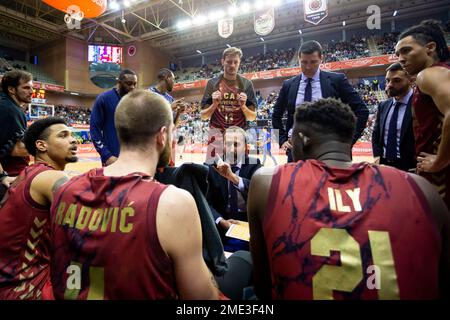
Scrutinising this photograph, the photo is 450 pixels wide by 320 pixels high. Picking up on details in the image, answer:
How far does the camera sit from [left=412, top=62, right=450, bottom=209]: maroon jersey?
182 centimetres

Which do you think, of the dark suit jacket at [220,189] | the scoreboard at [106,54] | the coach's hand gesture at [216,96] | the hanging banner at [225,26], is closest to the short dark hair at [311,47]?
the coach's hand gesture at [216,96]

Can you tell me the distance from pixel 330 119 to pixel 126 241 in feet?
3.06

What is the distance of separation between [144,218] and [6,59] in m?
26.5

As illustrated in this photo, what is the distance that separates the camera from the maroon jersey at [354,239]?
83 cm

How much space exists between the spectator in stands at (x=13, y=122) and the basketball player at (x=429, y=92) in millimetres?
3386

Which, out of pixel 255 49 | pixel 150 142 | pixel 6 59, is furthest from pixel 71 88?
pixel 150 142

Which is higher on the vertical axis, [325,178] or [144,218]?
[325,178]

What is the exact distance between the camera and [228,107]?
10.6 ft

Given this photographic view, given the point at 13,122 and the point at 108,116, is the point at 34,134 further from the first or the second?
the point at 108,116

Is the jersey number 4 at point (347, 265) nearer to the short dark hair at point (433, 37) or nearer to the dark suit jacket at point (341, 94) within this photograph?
the short dark hair at point (433, 37)

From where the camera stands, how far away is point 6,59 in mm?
20234

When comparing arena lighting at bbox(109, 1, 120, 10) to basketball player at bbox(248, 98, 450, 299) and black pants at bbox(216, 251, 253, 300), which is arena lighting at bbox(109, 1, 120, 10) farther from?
basketball player at bbox(248, 98, 450, 299)

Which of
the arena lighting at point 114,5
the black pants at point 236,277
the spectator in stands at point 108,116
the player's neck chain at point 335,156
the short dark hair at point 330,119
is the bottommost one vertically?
the black pants at point 236,277
